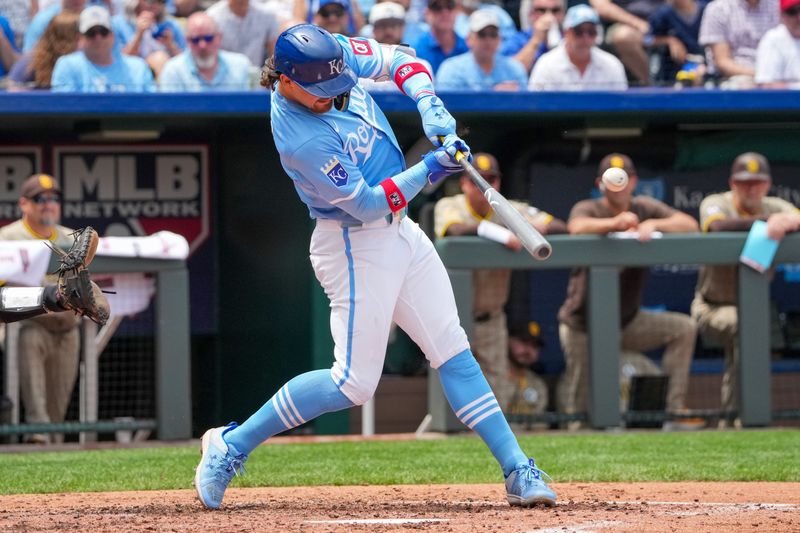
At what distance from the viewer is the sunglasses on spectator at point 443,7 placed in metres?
9.01

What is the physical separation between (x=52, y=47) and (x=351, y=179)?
4.77 m

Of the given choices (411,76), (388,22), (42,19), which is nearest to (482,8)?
(388,22)

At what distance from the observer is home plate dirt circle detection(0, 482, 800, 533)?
4.03 metres

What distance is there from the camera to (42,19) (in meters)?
8.89

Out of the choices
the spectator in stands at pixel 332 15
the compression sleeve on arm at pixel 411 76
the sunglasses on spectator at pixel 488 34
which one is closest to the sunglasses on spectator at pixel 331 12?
the spectator in stands at pixel 332 15

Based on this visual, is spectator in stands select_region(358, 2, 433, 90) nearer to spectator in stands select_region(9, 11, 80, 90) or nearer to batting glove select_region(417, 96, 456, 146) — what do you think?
spectator in stands select_region(9, 11, 80, 90)

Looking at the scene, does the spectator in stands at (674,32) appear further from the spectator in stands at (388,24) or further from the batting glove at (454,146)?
the batting glove at (454,146)

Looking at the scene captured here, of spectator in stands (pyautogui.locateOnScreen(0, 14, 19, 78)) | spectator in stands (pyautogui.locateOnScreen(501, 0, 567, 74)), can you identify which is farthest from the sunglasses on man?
spectator in stands (pyautogui.locateOnScreen(0, 14, 19, 78))

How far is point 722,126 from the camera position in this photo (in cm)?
902

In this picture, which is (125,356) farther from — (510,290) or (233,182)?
(510,290)

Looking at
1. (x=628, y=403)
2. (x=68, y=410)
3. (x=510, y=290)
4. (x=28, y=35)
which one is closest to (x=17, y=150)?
(x=28, y=35)

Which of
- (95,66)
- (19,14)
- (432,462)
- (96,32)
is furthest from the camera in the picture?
(19,14)

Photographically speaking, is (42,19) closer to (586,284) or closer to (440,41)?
(440,41)

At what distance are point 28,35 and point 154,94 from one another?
60.6 inches
